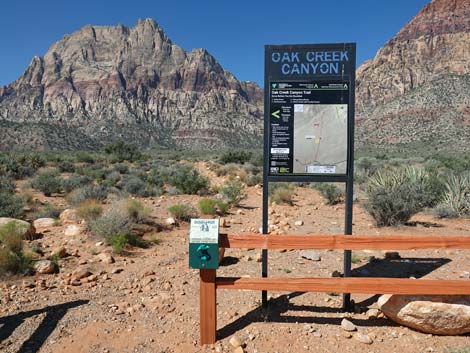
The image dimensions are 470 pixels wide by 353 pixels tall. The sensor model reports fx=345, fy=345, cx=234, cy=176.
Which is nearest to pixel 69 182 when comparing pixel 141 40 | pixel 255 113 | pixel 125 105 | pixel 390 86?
pixel 390 86

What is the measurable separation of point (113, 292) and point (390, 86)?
341ft

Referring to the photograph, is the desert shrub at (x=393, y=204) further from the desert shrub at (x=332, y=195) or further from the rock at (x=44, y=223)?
the rock at (x=44, y=223)

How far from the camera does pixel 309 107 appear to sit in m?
3.82

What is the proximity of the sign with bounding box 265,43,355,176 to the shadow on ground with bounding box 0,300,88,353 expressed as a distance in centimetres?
294

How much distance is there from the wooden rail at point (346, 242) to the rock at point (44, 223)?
6416 millimetres

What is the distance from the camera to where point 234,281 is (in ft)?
11.0

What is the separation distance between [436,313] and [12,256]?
5531 millimetres

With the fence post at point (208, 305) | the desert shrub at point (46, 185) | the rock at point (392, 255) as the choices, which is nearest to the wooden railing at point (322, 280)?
the fence post at point (208, 305)

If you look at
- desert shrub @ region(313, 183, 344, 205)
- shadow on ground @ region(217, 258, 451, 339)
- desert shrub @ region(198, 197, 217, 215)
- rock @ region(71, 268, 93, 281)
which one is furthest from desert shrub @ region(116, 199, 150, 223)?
desert shrub @ region(313, 183, 344, 205)

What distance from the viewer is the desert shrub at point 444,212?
8.89 meters

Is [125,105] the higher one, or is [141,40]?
[141,40]

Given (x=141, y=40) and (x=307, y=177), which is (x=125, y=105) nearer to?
(x=141, y=40)

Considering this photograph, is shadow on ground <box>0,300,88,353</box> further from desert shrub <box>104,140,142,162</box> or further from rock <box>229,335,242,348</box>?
desert shrub <box>104,140,142,162</box>

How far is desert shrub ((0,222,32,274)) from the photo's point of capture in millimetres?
5027
